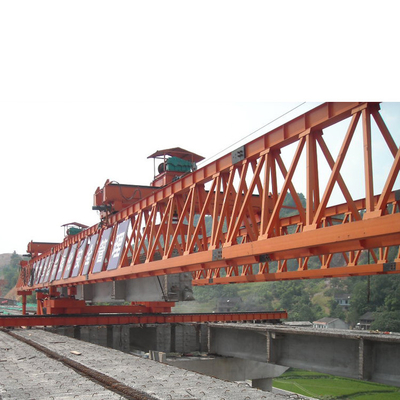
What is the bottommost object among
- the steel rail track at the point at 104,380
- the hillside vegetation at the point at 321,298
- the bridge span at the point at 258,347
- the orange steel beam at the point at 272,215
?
the hillside vegetation at the point at 321,298

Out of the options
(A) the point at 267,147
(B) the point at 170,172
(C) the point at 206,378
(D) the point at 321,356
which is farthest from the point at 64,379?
(B) the point at 170,172

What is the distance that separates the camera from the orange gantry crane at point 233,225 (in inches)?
384

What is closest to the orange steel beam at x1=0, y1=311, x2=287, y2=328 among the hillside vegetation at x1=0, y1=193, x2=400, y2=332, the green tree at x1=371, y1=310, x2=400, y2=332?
the hillside vegetation at x1=0, y1=193, x2=400, y2=332

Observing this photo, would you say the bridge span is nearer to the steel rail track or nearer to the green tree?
the steel rail track

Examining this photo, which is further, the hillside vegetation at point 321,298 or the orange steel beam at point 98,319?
the hillside vegetation at point 321,298

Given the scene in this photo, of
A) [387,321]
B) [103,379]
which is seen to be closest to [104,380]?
[103,379]

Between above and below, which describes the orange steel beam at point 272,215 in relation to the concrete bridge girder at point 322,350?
above

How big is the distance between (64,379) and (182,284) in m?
9.35

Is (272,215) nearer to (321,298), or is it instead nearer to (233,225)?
(233,225)

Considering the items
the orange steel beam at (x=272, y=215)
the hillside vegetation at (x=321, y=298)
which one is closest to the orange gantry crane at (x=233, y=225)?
the orange steel beam at (x=272, y=215)

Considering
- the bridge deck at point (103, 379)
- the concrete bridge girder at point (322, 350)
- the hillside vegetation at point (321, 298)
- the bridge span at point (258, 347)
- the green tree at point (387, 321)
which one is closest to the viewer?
the bridge deck at point (103, 379)

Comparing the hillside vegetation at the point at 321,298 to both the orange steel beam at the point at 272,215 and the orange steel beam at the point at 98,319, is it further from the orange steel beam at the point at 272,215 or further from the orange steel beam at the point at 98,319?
the orange steel beam at the point at 272,215

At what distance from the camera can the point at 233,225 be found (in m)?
13.9

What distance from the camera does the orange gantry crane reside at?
976cm
